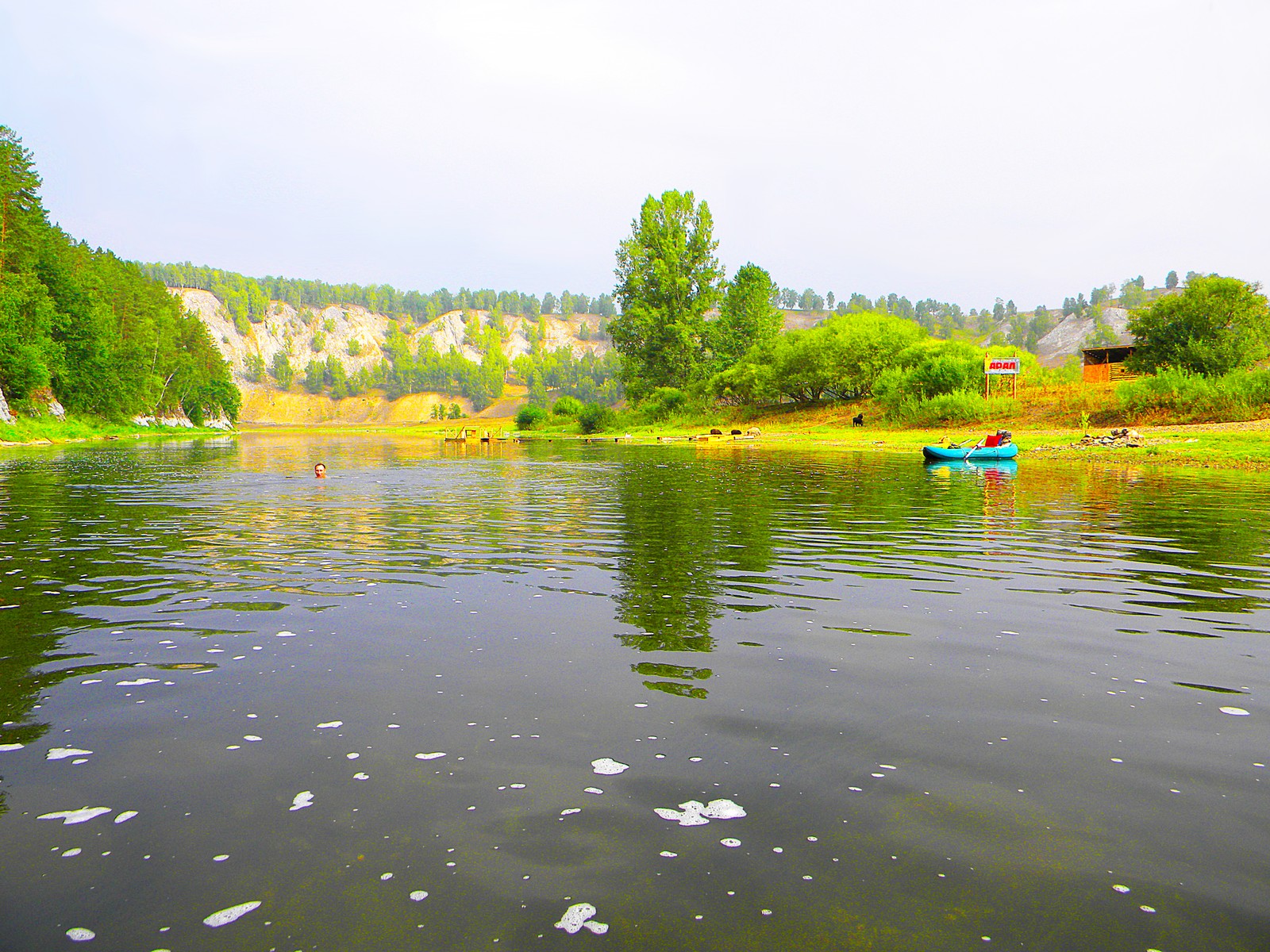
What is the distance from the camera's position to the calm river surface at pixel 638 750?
3771 mm

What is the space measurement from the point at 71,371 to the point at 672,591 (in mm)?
88214

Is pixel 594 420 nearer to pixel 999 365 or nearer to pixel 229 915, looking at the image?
pixel 999 365

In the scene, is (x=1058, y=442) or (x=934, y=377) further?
(x=934, y=377)

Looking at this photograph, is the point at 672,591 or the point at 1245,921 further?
the point at 672,591

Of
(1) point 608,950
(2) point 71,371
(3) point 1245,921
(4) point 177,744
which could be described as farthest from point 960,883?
(2) point 71,371

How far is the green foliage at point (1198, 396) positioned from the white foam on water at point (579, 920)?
173 ft

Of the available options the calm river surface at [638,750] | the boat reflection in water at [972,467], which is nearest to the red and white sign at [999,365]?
the boat reflection in water at [972,467]

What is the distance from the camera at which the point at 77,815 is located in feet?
15.3

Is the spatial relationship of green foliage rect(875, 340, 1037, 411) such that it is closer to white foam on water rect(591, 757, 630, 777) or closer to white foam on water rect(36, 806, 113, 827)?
white foam on water rect(591, 757, 630, 777)

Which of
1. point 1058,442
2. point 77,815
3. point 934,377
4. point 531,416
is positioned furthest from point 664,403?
point 77,815

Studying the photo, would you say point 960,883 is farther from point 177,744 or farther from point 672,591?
point 672,591

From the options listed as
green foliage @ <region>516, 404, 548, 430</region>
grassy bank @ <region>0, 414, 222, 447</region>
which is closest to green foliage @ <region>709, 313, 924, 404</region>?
green foliage @ <region>516, 404, 548, 430</region>

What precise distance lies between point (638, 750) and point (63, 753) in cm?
409

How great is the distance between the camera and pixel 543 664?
7520 mm
